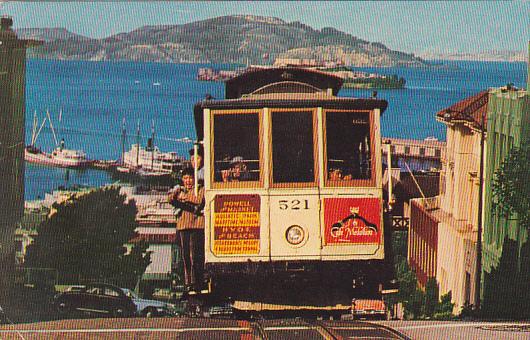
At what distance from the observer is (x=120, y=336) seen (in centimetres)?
1558

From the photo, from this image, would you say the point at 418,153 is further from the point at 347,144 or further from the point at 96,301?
the point at 96,301

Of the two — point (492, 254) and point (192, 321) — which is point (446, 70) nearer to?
point (492, 254)

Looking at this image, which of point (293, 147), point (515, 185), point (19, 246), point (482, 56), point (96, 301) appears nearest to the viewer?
point (293, 147)

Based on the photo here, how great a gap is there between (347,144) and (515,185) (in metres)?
2.64

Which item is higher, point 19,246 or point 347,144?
point 347,144

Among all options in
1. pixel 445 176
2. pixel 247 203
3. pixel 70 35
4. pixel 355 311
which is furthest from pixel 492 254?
pixel 70 35

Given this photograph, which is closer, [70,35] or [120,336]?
[120,336]

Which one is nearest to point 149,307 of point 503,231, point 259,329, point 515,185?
point 259,329

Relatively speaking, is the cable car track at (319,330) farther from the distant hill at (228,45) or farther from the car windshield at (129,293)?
the distant hill at (228,45)

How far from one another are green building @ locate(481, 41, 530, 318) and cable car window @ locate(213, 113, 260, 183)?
10.9 ft

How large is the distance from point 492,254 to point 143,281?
4.16 meters

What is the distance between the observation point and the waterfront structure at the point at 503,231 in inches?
666

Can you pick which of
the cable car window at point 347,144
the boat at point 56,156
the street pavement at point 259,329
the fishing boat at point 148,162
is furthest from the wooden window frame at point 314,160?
the boat at point 56,156

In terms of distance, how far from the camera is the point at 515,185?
55.4ft
